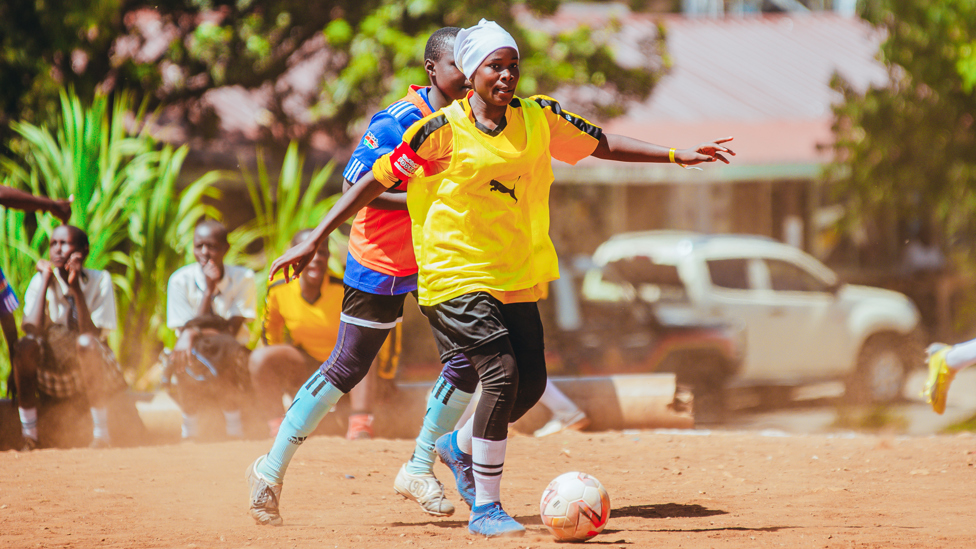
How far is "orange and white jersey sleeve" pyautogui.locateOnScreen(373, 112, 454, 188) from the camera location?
342cm

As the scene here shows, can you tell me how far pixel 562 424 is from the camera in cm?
613

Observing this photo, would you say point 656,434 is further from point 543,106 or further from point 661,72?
point 661,72

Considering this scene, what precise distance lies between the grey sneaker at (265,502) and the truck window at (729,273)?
7637 millimetres

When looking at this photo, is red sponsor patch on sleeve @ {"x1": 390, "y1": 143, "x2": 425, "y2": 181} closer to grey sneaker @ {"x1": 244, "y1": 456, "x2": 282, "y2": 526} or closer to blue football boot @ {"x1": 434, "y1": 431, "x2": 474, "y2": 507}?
blue football boot @ {"x1": 434, "y1": 431, "x2": 474, "y2": 507}

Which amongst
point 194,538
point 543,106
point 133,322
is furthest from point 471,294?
point 133,322

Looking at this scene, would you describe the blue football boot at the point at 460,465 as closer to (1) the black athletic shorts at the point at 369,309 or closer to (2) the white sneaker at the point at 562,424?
(1) the black athletic shorts at the point at 369,309

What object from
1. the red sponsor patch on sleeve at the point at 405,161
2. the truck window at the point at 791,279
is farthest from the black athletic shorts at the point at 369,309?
the truck window at the point at 791,279

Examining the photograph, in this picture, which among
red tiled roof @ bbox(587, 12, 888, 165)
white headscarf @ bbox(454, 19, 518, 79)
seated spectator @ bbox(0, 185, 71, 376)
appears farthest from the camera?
red tiled roof @ bbox(587, 12, 888, 165)

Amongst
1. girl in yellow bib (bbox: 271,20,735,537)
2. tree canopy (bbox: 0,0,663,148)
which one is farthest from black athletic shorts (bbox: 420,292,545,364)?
tree canopy (bbox: 0,0,663,148)

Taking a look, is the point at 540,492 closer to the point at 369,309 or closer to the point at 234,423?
the point at 369,309

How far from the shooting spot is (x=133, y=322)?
6.94 meters

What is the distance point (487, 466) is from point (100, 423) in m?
3.12

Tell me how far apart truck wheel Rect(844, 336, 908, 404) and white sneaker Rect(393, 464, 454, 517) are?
821 cm

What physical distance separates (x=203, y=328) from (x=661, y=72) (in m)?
7.01
